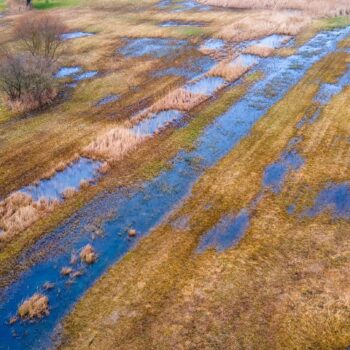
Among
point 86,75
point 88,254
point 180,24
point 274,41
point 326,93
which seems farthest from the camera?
point 180,24

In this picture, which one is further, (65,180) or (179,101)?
(179,101)

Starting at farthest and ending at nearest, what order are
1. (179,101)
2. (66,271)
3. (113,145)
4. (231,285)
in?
(179,101) < (113,145) < (66,271) < (231,285)

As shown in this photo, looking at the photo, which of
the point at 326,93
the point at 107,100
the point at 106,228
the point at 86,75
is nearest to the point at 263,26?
the point at 326,93

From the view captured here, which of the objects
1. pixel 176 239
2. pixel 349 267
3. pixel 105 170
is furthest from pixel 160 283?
pixel 105 170

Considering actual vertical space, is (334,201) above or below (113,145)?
below

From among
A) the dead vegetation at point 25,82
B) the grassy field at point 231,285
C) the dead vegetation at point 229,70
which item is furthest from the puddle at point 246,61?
the grassy field at point 231,285

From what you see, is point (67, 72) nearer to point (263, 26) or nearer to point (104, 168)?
point (104, 168)

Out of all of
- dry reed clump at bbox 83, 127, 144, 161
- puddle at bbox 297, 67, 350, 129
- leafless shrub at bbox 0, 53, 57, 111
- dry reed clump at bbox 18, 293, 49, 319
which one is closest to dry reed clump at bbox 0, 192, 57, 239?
dry reed clump at bbox 18, 293, 49, 319

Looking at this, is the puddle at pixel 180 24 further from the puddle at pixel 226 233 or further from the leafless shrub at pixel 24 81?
the puddle at pixel 226 233
